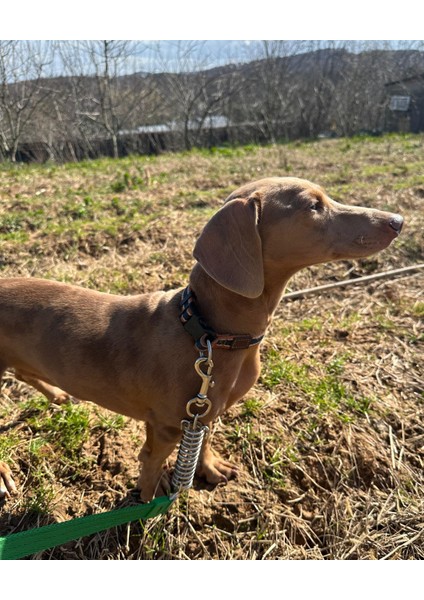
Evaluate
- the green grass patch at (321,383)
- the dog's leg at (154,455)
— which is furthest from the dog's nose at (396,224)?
the dog's leg at (154,455)

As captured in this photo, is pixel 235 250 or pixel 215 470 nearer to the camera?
pixel 235 250

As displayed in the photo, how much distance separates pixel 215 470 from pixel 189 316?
124 centimetres

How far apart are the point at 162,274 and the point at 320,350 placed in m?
2.16

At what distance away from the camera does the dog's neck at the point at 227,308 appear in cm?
239

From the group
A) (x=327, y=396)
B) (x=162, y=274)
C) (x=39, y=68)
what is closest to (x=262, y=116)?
(x=39, y=68)

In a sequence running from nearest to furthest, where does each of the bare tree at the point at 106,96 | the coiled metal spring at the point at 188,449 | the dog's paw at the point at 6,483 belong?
the coiled metal spring at the point at 188,449, the dog's paw at the point at 6,483, the bare tree at the point at 106,96

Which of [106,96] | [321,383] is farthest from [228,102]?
[321,383]

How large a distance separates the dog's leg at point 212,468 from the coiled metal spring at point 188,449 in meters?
0.44

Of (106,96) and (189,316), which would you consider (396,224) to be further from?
(106,96)

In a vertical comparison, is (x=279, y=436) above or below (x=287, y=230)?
below

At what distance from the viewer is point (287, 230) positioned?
7.96ft

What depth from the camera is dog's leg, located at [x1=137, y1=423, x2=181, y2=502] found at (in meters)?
2.64

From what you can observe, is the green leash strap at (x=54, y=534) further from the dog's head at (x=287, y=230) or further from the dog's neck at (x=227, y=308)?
the dog's head at (x=287, y=230)

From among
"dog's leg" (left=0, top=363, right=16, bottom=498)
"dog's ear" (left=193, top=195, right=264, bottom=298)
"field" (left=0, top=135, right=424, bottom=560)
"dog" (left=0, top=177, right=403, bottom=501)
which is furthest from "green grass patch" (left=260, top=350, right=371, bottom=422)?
"dog's leg" (left=0, top=363, right=16, bottom=498)
